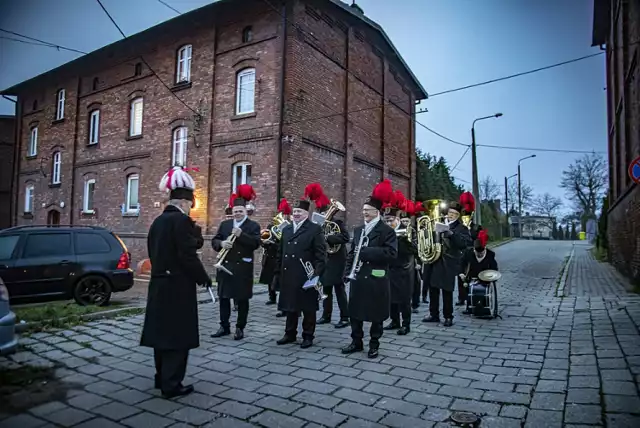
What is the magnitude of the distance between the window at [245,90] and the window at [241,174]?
2052mm

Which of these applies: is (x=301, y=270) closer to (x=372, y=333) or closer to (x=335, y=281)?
(x=372, y=333)

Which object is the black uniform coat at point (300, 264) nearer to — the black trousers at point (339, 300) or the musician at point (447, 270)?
the black trousers at point (339, 300)

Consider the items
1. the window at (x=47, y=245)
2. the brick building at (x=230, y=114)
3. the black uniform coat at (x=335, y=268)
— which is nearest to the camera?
the black uniform coat at (x=335, y=268)

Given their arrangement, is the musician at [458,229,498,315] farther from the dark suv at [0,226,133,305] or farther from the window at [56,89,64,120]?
the window at [56,89,64,120]

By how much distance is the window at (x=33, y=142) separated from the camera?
26.5 meters

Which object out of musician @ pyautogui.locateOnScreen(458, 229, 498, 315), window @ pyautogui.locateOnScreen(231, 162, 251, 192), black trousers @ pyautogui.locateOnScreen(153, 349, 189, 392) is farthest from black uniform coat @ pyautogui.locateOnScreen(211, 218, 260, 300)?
window @ pyautogui.locateOnScreen(231, 162, 251, 192)

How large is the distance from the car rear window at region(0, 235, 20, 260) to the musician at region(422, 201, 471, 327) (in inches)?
315

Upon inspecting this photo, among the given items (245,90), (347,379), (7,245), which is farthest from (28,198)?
(347,379)

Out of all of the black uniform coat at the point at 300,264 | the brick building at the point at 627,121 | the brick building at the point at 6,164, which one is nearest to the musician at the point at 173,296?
the black uniform coat at the point at 300,264

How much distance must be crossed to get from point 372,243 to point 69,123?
23.9 m

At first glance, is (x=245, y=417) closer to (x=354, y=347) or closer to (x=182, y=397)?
(x=182, y=397)

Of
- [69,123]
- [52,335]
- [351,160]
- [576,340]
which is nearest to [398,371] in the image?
[576,340]

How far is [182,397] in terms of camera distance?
154 inches

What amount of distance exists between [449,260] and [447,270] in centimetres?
19
